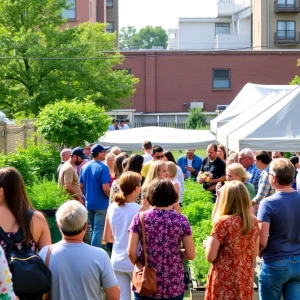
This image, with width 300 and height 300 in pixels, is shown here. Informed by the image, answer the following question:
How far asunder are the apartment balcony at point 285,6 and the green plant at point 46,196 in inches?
2610

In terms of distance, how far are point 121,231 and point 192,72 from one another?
55.9 m

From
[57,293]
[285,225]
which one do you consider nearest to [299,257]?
[285,225]

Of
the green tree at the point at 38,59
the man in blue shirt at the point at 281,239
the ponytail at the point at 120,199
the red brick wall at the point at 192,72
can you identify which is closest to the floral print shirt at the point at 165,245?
the man in blue shirt at the point at 281,239

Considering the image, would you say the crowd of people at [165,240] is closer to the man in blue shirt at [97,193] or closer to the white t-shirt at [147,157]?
the man in blue shirt at [97,193]

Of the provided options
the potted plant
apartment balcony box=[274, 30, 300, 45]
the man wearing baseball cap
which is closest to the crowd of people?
the potted plant

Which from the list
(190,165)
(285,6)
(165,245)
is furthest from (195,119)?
(165,245)

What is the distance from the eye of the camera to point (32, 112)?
112 ft

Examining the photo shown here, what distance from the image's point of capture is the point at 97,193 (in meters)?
12.0

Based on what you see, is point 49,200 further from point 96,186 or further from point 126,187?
point 126,187

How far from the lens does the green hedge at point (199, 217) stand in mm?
9000

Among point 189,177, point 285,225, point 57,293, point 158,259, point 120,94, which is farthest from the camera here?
point 120,94

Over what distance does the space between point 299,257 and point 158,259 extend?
135cm

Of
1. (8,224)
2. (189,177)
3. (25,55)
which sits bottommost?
(189,177)

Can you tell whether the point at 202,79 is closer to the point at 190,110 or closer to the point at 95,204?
the point at 190,110
